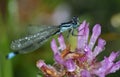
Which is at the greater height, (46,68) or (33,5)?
(33,5)

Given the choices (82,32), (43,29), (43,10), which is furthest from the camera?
(43,10)

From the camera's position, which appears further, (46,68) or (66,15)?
(66,15)

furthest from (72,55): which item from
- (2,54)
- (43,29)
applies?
(2,54)

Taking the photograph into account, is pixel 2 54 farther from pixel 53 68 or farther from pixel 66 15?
pixel 66 15

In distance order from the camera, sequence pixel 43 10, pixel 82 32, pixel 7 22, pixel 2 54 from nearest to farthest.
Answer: pixel 82 32 < pixel 2 54 < pixel 7 22 < pixel 43 10

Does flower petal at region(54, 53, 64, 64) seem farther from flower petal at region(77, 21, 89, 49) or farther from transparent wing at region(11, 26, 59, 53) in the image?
transparent wing at region(11, 26, 59, 53)
